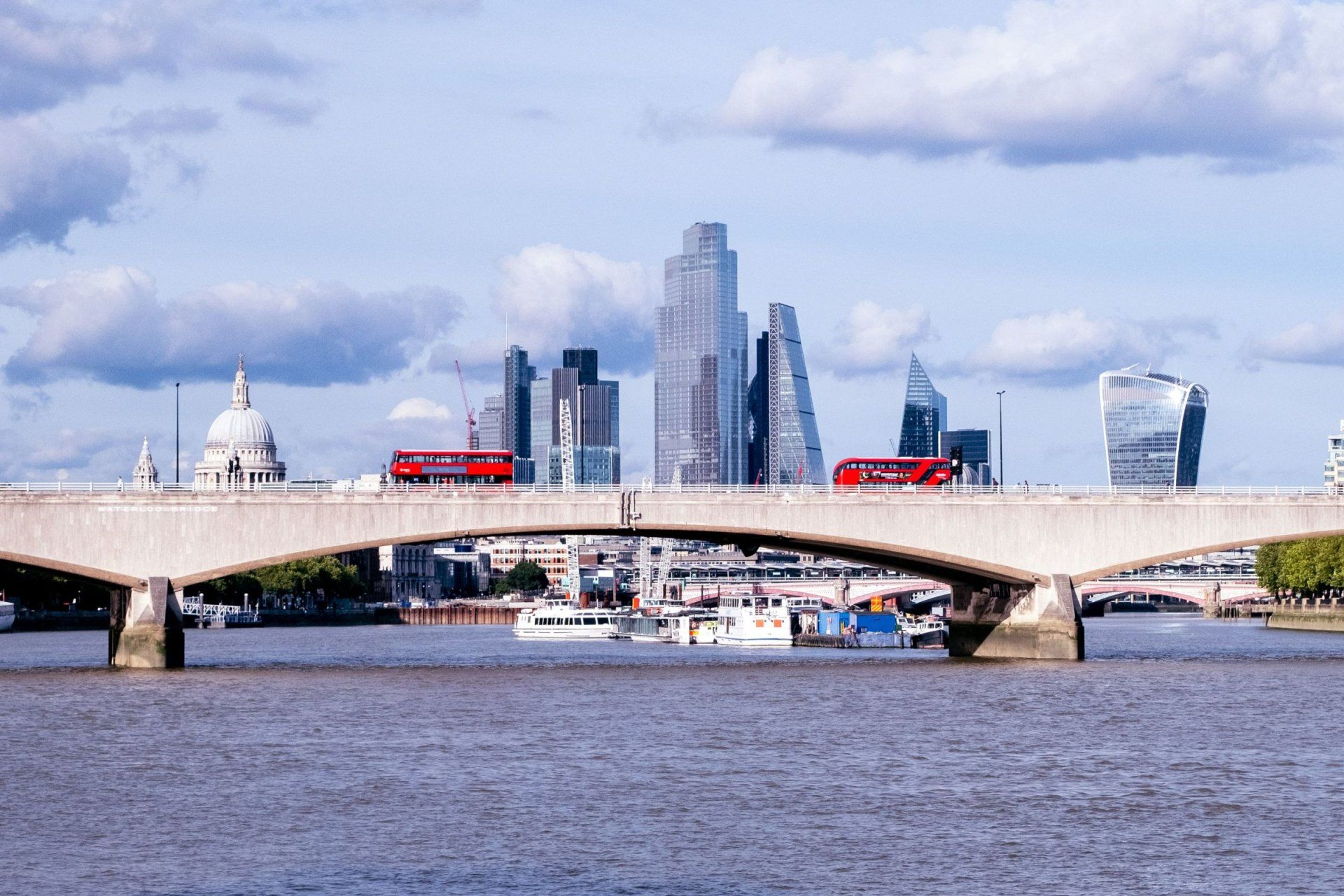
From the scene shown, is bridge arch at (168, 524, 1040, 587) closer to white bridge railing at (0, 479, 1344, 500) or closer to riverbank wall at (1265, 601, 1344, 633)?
white bridge railing at (0, 479, 1344, 500)

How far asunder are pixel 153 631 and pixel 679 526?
2424 cm

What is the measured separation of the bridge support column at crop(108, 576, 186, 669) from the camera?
89250 millimetres

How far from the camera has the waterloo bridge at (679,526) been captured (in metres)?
89.5

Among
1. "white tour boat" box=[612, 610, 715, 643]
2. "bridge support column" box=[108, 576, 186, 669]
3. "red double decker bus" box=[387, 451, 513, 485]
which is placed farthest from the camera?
"white tour boat" box=[612, 610, 715, 643]

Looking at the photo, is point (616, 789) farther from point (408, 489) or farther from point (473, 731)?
point (408, 489)

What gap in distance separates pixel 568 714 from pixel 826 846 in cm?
2804

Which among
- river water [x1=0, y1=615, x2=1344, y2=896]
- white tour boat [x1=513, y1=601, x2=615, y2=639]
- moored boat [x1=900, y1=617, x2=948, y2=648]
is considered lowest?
river water [x1=0, y1=615, x2=1344, y2=896]

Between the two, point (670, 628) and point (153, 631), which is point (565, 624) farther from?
point (153, 631)

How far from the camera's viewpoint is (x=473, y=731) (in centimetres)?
6094

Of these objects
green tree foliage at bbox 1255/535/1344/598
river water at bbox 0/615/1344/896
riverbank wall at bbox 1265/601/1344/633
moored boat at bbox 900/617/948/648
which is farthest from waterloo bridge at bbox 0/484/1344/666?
riverbank wall at bbox 1265/601/1344/633

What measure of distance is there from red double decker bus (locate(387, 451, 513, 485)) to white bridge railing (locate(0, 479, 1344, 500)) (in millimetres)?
9736

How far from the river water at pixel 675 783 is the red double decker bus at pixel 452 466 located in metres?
22.6

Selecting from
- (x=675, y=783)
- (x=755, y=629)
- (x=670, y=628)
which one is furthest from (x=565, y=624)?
(x=675, y=783)

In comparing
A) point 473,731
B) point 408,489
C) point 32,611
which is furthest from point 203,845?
point 32,611
